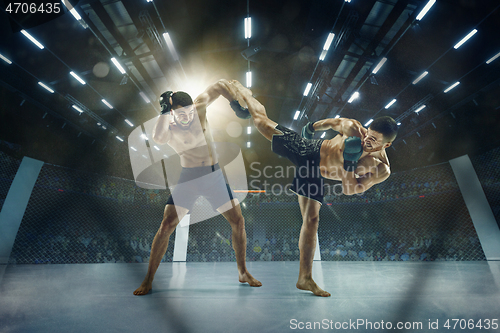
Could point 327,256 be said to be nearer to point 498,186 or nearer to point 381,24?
point 498,186

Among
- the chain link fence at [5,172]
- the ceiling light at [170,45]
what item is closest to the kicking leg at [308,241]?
the ceiling light at [170,45]

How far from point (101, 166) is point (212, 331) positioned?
9.39 meters

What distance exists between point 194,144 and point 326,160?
125 centimetres

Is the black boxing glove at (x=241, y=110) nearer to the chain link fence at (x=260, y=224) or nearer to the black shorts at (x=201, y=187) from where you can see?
the black shorts at (x=201, y=187)

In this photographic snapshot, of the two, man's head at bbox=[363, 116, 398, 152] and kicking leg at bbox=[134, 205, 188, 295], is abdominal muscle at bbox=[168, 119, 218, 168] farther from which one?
man's head at bbox=[363, 116, 398, 152]

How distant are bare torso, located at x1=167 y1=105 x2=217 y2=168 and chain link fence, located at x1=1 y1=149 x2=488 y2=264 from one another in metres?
5.17

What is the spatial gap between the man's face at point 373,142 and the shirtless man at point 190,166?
4.27ft

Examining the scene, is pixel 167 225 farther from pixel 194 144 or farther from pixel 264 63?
pixel 264 63

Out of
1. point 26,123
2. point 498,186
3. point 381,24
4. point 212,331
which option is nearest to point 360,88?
point 381,24

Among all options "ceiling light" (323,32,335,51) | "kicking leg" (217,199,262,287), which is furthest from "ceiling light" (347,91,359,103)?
"kicking leg" (217,199,262,287)

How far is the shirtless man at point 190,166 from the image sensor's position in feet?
6.64

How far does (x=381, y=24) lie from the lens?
4.89m

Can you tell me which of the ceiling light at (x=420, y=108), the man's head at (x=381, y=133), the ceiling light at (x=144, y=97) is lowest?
the man's head at (x=381, y=133)

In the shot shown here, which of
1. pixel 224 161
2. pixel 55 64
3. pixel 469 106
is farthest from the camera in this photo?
pixel 224 161
